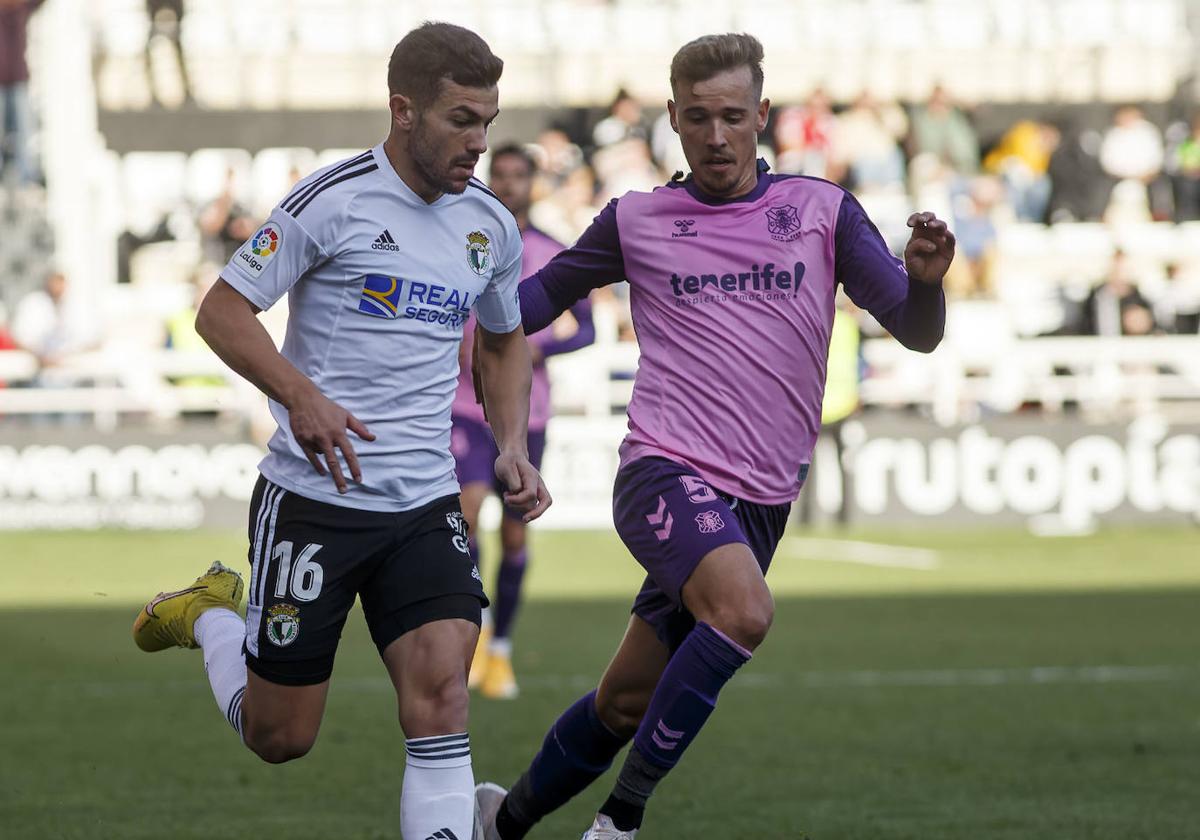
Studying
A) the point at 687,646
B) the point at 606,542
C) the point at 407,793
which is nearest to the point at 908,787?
the point at 687,646

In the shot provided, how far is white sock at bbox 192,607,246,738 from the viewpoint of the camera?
5.65m

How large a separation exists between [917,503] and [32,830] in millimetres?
14803

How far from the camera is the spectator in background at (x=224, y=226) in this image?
2361 cm

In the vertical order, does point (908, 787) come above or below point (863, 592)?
above

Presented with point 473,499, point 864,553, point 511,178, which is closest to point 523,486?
point 511,178

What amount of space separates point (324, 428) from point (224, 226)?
19478mm

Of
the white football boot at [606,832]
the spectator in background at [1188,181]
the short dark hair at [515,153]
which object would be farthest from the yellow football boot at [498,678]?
the spectator in background at [1188,181]

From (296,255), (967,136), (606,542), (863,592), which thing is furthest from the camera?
(967,136)

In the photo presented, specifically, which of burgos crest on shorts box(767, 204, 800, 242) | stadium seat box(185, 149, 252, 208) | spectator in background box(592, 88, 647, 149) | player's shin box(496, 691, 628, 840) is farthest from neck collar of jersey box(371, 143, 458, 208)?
stadium seat box(185, 149, 252, 208)

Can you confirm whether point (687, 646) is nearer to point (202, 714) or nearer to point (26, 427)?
point (202, 714)

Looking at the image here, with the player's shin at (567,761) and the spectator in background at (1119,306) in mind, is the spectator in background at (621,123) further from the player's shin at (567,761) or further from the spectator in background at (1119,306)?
the player's shin at (567,761)

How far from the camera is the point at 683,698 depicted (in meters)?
5.32

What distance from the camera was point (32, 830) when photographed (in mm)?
6461

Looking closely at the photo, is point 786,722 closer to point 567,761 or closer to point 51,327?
point 567,761
